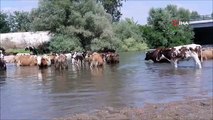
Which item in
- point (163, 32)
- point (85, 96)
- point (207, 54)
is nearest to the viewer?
point (85, 96)

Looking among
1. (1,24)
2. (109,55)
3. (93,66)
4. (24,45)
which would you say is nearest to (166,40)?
(24,45)

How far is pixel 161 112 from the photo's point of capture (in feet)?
37.5

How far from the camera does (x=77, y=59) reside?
3916 centimetres

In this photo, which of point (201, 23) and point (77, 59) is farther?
point (201, 23)

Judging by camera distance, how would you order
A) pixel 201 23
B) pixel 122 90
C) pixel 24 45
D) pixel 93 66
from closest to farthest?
pixel 122 90 → pixel 93 66 → pixel 24 45 → pixel 201 23

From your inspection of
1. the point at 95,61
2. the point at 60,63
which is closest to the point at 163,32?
the point at 95,61

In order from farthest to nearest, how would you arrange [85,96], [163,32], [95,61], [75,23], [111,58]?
[163,32], [75,23], [111,58], [95,61], [85,96]

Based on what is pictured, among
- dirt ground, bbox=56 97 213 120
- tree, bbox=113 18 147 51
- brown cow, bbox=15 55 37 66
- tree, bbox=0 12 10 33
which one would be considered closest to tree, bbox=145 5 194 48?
tree, bbox=113 18 147 51

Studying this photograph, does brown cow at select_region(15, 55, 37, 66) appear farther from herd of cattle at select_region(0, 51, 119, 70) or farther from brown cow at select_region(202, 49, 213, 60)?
brown cow at select_region(202, 49, 213, 60)

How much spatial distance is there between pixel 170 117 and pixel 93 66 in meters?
24.1

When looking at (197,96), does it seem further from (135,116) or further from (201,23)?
(201,23)

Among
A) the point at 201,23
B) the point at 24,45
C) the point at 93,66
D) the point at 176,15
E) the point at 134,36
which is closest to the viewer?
the point at 93,66

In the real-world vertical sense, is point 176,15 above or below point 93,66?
above

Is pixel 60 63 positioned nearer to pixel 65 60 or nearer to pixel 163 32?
pixel 65 60
